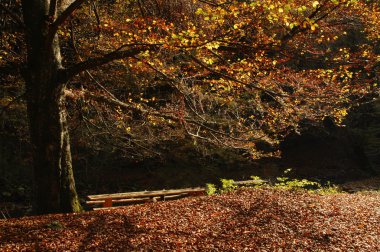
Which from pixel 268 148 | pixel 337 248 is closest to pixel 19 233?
pixel 337 248

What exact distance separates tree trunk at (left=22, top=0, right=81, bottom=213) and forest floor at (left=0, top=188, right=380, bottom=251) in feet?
2.21

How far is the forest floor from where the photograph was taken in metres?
6.05

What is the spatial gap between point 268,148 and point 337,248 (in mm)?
11452

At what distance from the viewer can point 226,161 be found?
15664 millimetres

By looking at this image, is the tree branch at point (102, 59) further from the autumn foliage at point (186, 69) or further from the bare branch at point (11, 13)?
the bare branch at point (11, 13)

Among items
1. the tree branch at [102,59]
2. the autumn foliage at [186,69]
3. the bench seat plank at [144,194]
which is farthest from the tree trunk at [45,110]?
the bench seat plank at [144,194]

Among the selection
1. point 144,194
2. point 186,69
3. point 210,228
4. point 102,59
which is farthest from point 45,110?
point 186,69

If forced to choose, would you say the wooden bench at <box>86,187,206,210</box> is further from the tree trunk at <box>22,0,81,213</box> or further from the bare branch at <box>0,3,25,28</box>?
the bare branch at <box>0,3,25,28</box>

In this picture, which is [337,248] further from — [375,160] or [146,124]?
[375,160]

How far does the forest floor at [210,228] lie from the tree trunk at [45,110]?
67 centimetres

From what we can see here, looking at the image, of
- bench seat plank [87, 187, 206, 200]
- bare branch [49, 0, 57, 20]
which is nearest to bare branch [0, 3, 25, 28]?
bare branch [49, 0, 57, 20]

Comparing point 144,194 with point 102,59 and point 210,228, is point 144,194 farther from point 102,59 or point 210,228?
point 102,59

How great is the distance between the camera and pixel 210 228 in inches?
269

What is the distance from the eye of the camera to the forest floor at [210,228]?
605 centimetres
